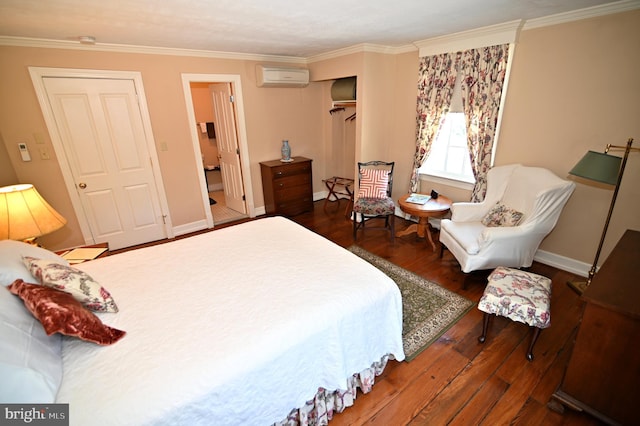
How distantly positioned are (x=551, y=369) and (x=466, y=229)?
4.45 feet

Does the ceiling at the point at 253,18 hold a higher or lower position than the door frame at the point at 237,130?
higher

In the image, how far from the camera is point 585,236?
9.29 ft

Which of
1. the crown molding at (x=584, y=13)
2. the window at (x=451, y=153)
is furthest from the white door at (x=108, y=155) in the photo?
the crown molding at (x=584, y=13)

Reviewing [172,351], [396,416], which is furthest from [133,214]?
[396,416]

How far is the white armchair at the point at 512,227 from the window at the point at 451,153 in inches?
23.4

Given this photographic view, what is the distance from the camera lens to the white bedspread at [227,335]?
1.11 meters

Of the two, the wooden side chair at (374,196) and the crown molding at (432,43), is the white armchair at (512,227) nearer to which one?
the wooden side chair at (374,196)

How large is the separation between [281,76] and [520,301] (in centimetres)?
404

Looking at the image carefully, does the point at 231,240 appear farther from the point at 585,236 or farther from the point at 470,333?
the point at 585,236

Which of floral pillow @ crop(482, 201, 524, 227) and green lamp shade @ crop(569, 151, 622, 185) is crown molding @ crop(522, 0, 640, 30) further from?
floral pillow @ crop(482, 201, 524, 227)

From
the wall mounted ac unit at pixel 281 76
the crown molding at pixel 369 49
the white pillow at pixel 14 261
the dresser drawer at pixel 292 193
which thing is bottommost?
the dresser drawer at pixel 292 193

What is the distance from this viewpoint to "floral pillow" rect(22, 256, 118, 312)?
4.52 feet

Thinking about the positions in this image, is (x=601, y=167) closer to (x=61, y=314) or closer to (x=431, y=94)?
(x=431, y=94)

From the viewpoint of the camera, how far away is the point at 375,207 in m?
3.68
